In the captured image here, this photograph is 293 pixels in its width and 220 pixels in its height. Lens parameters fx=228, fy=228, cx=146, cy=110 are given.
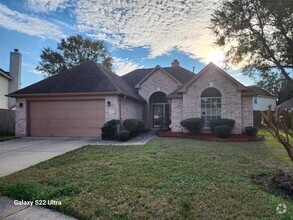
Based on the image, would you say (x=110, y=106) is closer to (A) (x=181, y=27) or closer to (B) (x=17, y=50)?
(A) (x=181, y=27)

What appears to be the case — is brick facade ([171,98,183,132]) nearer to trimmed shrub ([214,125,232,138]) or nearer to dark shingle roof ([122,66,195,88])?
trimmed shrub ([214,125,232,138])

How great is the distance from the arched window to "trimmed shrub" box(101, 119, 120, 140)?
6666 mm

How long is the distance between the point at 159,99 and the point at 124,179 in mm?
16565

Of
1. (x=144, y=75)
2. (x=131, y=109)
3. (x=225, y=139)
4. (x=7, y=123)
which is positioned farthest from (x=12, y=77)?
(x=225, y=139)

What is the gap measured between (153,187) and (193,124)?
432 inches

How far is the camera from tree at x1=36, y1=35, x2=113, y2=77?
33.3 m

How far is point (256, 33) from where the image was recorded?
57.1ft

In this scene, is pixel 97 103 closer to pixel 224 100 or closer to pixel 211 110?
pixel 211 110

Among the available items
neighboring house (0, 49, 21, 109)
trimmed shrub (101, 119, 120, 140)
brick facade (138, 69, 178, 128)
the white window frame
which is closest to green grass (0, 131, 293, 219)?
trimmed shrub (101, 119, 120, 140)

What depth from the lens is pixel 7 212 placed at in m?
4.01

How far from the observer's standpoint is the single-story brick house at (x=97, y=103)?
49.5ft

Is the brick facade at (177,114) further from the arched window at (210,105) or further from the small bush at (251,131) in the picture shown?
the small bush at (251,131)

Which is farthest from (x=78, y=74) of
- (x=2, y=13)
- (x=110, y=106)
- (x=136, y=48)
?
(x=2, y=13)

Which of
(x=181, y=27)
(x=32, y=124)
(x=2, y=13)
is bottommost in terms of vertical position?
(x=32, y=124)
